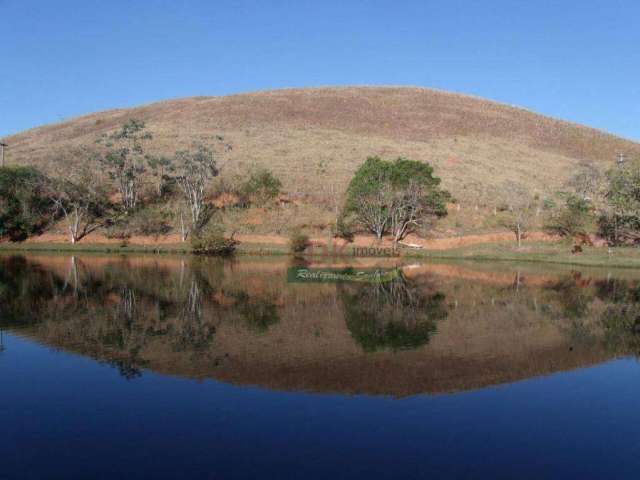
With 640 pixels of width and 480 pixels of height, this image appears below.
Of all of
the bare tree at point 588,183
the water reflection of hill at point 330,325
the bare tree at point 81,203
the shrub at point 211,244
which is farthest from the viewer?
the bare tree at point 588,183

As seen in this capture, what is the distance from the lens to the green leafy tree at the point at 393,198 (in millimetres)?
55531

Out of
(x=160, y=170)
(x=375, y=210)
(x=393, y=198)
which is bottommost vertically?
(x=375, y=210)

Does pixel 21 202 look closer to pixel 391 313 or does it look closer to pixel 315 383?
pixel 391 313

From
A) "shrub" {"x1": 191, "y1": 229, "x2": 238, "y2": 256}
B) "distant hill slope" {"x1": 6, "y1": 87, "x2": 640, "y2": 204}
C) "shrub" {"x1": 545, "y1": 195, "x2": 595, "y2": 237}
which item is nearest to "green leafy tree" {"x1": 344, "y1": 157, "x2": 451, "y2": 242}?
"distant hill slope" {"x1": 6, "y1": 87, "x2": 640, "y2": 204}

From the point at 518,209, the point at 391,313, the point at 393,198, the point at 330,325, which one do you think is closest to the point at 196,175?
the point at 393,198

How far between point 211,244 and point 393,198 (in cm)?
1723

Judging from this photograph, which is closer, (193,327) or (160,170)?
(193,327)

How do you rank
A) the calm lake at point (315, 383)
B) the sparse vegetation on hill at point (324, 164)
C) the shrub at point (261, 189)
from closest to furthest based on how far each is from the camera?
the calm lake at point (315, 383) → the sparse vegetation on hill at point (324, 164) → the shrub at point (261, 189)

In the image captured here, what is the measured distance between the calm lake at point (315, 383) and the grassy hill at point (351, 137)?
118 ft

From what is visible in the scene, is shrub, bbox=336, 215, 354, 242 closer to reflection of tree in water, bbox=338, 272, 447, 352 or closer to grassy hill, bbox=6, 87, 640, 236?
grassy hill, bbox=6, 87, 640, 236

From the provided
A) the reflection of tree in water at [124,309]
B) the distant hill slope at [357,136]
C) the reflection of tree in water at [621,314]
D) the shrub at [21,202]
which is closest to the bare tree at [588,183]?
the distant hill slope at [357,136]

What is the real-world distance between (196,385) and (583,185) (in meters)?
65.8

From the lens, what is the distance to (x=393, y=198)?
5541 cm

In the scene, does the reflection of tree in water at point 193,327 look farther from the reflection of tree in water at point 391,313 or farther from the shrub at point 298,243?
the shrub at point 298,243
